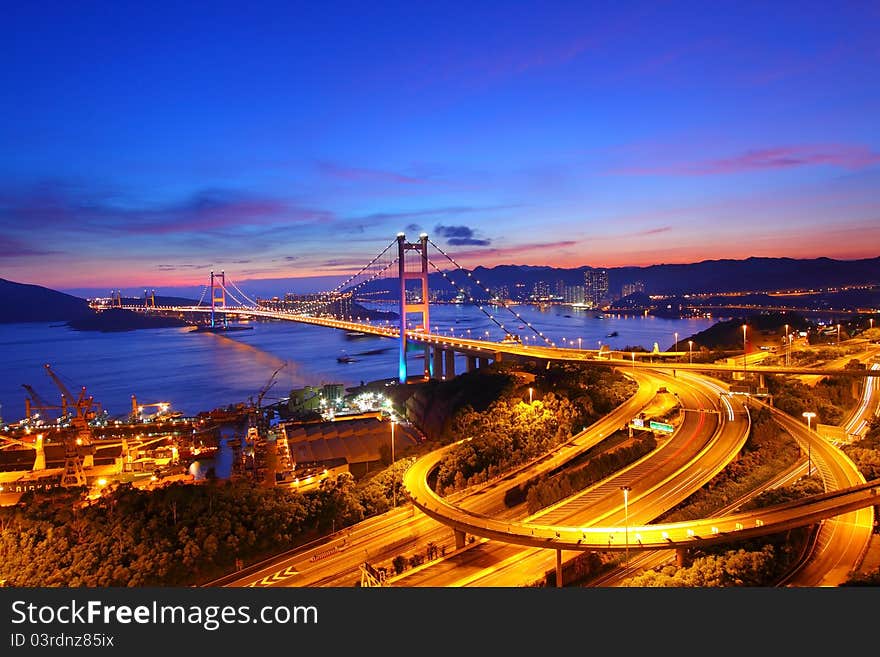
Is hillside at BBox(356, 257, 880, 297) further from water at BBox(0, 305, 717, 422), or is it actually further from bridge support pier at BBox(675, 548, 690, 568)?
bridge support pier at BBox(675, 548, 690, 568)

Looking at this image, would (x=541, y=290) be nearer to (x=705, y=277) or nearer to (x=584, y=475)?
(x=705, y=277)

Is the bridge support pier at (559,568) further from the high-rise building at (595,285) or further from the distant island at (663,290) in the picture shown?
the high-rise building at (595,285)

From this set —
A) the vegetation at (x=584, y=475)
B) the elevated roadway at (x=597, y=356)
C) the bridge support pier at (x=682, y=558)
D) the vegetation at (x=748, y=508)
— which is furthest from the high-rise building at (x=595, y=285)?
the bridge support pier at (x=682, y=558)

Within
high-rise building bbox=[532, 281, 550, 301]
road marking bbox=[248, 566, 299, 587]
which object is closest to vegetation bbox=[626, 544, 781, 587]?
road marking bbox=[248, 566, 299, 587]

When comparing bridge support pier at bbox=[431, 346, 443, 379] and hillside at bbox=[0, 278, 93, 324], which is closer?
bridge support pier at bbox=[431, 346, 443, 379]

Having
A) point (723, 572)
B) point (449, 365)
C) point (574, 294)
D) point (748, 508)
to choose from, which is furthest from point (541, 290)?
point (723, 572)

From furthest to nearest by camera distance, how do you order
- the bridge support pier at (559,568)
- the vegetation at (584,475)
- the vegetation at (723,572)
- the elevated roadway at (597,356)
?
the elevated roadway at (597,356) → the vegetation at (584,475) → the bridge support pier at (559,568) → the vegetation at (723,572)
